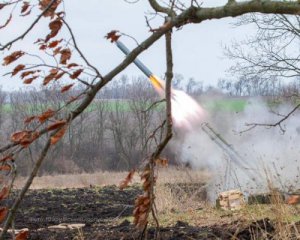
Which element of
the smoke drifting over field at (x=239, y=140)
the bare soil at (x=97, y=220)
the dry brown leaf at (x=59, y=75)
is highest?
the dry brown leaf at (x=59, y=75)

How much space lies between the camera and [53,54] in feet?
11.1

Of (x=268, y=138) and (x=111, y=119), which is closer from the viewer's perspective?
(x=268, y=138)

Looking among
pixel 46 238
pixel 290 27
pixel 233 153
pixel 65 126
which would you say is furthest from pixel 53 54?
pixel 290 27

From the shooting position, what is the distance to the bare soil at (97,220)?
24.0 ft

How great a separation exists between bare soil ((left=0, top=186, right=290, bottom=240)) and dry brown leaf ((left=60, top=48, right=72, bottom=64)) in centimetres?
232

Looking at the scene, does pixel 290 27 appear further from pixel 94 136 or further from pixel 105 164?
pixel 94 136

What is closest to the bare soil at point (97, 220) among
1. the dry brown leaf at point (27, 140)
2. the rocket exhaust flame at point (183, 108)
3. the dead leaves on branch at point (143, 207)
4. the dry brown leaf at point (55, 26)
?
the dead leaves on branch at point (143, 207)

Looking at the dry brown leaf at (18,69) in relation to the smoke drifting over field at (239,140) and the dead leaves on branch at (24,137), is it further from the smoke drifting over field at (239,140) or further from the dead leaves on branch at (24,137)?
the smoke drifting over field at (239,140)

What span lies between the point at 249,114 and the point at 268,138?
1432mm

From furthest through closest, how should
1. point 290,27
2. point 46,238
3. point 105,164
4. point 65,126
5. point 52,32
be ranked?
1. point 105,164
2. point 290,27
3. point 46,238
4. point 52,32
5. point 65,126

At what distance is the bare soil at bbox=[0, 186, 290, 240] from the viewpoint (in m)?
7.33

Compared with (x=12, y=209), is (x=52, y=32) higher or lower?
higher

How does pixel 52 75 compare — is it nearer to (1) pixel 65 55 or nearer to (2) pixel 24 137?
(1) pixel 65 55

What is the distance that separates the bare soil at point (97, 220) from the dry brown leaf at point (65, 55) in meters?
2.32
